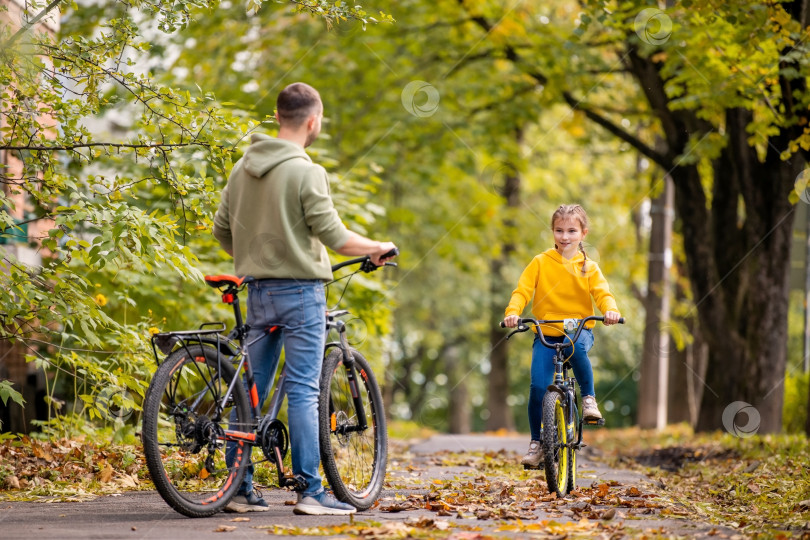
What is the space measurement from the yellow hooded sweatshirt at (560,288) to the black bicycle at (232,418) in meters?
1.24

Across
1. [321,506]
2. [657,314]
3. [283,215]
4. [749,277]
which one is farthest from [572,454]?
[657,314]

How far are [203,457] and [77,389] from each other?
9.31ft

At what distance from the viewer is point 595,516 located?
512 centimetres

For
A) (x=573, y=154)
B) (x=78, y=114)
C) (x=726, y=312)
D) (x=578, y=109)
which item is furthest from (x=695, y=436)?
(x=573, y=154)

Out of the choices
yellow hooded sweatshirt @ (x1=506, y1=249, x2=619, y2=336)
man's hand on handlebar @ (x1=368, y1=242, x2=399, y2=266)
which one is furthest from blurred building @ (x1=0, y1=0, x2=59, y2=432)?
yellow hooded sweatshirt @ (x1=506, y1=249, x2=619, y2=336)

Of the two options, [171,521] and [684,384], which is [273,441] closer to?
[171,521]

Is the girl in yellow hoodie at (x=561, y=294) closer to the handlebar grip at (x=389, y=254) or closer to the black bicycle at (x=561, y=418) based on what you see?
the black bicycle at (x=561, y=418)

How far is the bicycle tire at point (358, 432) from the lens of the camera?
5172 millimetres

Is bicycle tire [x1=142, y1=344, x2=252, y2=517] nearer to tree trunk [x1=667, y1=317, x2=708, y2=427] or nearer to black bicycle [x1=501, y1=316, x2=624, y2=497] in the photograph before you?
black bicycle [x1=501, y1=316, x2=624, y2=497]

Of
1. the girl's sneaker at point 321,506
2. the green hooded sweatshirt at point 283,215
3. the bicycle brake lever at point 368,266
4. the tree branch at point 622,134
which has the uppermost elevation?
the tree branch at point 622,134

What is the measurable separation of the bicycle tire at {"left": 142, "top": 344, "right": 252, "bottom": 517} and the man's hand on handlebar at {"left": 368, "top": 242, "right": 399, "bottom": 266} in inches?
33.4

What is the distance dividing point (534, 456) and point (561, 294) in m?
0.97

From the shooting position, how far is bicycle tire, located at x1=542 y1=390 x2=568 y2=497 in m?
5.70

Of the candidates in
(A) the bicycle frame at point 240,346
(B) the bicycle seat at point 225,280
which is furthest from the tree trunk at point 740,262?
(B) the bicycle seat at point 225,280
